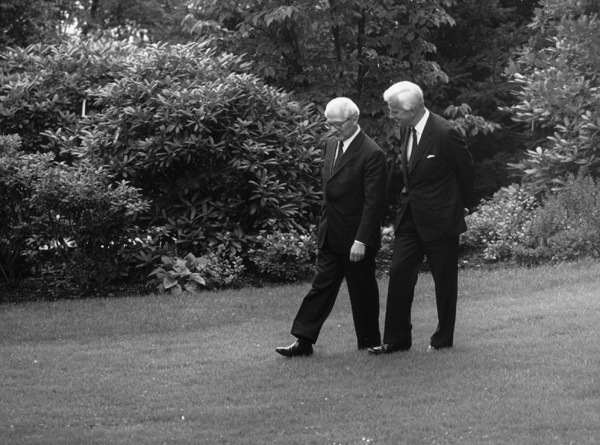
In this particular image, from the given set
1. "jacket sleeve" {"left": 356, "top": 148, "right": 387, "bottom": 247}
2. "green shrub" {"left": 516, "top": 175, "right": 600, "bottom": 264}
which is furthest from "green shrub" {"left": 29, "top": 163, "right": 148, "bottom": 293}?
"green shrub" {"left": 516, "top": 175, "right": 600, "bottom": 264}

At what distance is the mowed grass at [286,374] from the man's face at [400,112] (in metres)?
1.73

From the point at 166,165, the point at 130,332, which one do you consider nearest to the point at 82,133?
the point at 166,165

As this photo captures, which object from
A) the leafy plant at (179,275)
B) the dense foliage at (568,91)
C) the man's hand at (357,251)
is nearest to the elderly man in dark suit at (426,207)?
the man's hand at (357,251)

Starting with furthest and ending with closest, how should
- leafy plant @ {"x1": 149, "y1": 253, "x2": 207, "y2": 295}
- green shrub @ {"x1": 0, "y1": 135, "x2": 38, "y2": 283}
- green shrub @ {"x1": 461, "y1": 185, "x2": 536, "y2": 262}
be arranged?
green shrub @ {"x1": 461, "y1": 185, "x2": 536, "y2": 262} → green shrub @ {"x1": 0, "y1": 135, "x2": 38, "y2": 283} → leafy plant @ {"x1": 149, "y1": 253, "x2": 207, "y2": 295}

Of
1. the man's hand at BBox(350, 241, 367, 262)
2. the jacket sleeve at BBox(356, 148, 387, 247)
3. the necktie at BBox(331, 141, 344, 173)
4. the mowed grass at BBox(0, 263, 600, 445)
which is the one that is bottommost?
the mowed grass at BBox(0, 263, 600, 445)

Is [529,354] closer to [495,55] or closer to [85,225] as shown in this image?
[85,225]

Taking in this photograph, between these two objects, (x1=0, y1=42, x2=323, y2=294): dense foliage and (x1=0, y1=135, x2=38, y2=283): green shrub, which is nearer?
(x1=0, y1=135, x2=38, y2=283): green shrub

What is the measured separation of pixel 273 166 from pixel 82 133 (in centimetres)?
252

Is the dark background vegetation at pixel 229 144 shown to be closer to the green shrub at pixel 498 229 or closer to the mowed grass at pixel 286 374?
the green shrub at pixel 498 229

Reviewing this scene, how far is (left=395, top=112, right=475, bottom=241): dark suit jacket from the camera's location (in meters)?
8.50

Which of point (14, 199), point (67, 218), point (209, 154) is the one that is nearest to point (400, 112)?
point (67, 218)

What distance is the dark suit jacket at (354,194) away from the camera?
28.2ft

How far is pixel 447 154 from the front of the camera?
27.9 ft

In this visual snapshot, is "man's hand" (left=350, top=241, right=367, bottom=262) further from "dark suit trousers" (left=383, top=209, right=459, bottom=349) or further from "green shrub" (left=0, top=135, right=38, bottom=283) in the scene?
"green shrub" (left=0, top=135, right=38, bottom=283)
